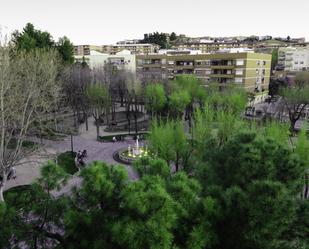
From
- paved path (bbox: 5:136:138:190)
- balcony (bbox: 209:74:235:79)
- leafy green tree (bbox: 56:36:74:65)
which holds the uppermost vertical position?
leafy green tree (bbox: 56:36:74:65)

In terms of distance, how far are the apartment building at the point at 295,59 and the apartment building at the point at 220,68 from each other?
2006cm

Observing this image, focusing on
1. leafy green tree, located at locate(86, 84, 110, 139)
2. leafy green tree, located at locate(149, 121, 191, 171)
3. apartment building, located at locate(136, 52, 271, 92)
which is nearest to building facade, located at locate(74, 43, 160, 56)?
apartment building, located at locate(136, 52, 271, 92)

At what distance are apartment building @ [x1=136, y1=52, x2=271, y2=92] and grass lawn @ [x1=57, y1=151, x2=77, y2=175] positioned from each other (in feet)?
71.2

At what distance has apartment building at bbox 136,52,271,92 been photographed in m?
45.9

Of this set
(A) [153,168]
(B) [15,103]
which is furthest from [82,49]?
(A) [153,168]

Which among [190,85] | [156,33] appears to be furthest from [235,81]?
[156,33]

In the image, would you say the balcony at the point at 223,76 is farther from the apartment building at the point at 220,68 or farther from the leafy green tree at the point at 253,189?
the leafy green tree at the point at 253,189

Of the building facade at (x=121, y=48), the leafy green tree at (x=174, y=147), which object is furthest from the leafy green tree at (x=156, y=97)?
the building facade at (x=121, y=48)

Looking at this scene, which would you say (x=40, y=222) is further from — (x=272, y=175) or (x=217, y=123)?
(x=217, y=123)

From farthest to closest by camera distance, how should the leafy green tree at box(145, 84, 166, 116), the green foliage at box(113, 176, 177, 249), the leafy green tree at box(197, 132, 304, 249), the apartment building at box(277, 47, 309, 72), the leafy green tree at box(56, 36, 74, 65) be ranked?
the apartment building at box(277, 47, 309, 72)
the leafy green tree at box(56, 36, 74, 65)
the leafy green tree at box(145, 84, 166, 116)
the leafy green tree at box(197, 132, 304, 249)
the green foliage at box(113, 176, 177, 249)

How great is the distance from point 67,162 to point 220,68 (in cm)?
3336

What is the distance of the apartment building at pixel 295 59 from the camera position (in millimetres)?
69100

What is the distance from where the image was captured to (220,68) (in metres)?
47.8

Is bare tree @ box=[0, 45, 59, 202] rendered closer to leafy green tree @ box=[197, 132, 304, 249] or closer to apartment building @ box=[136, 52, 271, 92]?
leafy green tree @ box=[197, 132, 304, 249]
